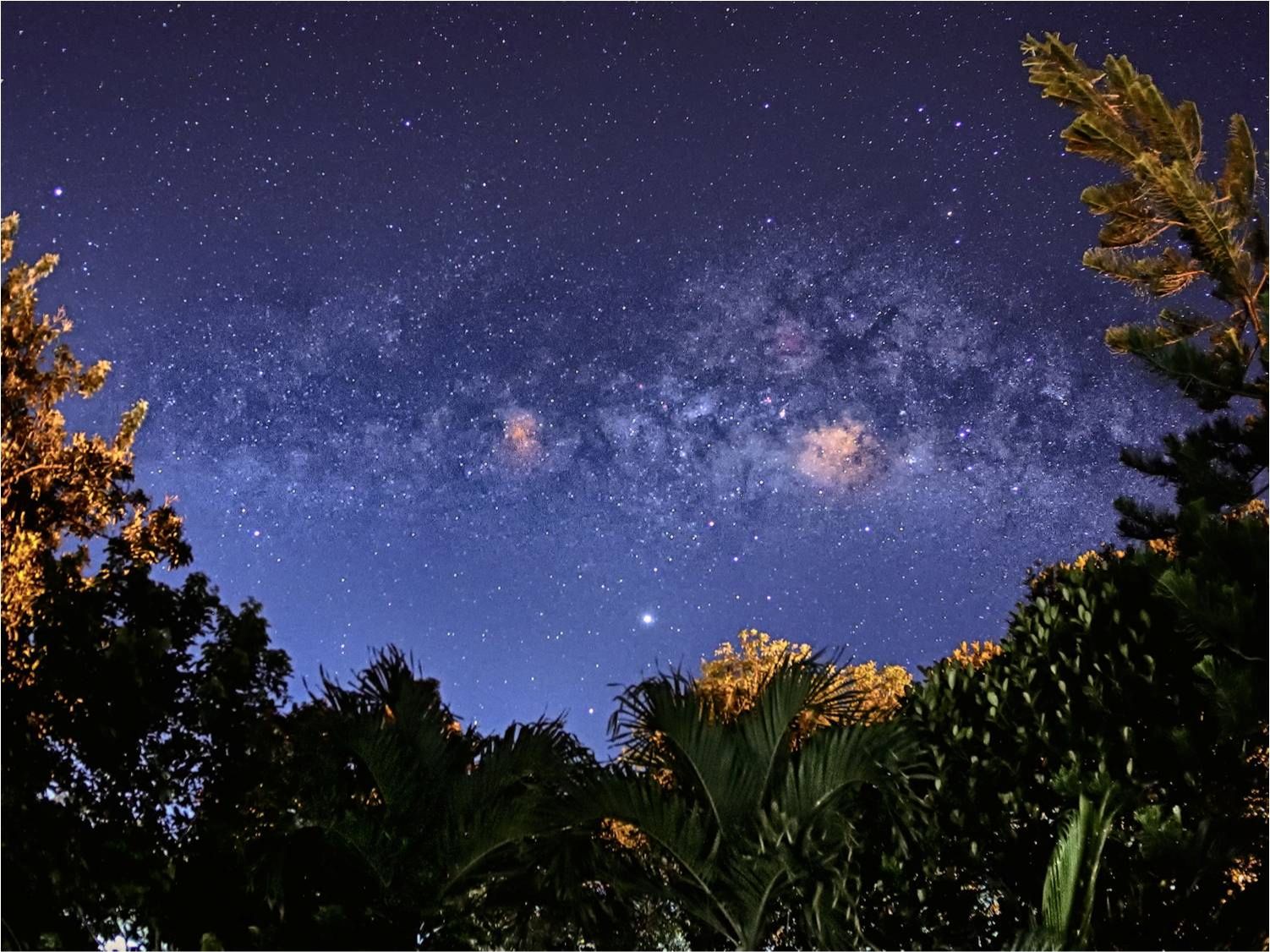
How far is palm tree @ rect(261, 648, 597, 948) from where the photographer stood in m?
5.24

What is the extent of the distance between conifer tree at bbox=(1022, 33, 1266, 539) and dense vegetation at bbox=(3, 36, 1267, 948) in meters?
3.56

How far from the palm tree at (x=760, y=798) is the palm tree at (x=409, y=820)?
419mm

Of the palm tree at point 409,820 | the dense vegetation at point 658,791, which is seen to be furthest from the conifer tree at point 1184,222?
the palm tree at point 409,820

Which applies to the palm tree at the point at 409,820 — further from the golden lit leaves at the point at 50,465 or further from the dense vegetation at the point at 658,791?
the golden lit leaves at the point at 50,465

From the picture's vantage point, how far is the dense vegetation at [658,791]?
5277 mm

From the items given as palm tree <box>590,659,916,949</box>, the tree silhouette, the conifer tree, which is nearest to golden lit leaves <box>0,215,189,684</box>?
the tree silhouette

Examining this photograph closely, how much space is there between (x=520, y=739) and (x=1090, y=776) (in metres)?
2.90

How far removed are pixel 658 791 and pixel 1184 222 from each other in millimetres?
7259

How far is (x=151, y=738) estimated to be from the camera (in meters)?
5.82

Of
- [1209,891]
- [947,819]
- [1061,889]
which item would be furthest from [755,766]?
[1209,891]

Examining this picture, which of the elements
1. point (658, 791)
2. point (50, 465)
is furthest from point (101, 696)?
point (658, 791)

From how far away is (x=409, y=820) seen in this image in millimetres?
5477

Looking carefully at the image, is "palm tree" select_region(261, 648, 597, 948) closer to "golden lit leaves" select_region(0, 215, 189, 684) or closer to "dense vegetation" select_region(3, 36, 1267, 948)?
"dense vegetation" select_region(3, 36, 1267, 948)

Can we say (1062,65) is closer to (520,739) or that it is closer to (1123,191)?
(1123,191)
